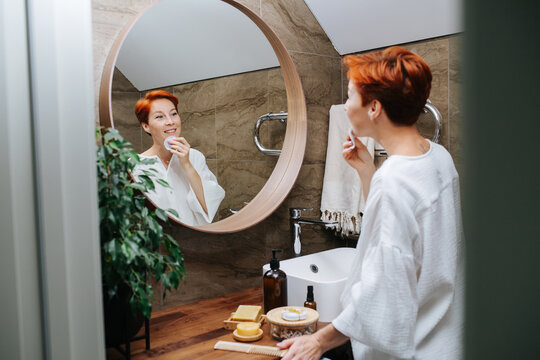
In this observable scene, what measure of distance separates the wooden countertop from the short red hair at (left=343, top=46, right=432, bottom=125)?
648 millimetres

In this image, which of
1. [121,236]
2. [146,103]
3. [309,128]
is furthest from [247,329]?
[309,128]

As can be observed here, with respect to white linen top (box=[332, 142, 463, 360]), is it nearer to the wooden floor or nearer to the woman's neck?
the woman's neck

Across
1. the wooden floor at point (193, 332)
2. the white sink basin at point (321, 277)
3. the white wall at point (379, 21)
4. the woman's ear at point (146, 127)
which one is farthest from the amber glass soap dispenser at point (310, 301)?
the white wall at point (379, 21)

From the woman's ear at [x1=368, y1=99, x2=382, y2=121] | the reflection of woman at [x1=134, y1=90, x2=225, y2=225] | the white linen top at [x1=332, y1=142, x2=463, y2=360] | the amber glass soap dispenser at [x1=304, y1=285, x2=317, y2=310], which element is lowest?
the amber glass soap dispenser at [x1=304, y1=285, x2=317, y2=310]

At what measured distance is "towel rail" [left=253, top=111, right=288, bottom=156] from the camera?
1.67m

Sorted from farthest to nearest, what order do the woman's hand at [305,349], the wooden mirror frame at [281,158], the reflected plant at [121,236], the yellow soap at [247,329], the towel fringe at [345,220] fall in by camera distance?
1. the towel fringe at [345,220]
2. the wooden mirror frame at [281,158]
3. the yellow soap at [247,329]
4. the woman's hand at [305,349]
5. the reflected plant at [121,236]

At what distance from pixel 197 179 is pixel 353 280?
59 cm

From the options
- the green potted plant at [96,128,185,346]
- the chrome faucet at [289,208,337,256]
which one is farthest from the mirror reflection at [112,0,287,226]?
the green potted plant at [96,128,185,346]

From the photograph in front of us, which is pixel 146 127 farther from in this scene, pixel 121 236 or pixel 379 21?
pixel 379 21

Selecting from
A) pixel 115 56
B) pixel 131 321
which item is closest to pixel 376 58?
pixel 115 56

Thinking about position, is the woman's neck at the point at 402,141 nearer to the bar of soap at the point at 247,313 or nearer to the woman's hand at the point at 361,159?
the woman's hand at the point at 361,159

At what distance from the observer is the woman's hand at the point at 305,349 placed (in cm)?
113

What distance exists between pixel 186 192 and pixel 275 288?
403 mm
